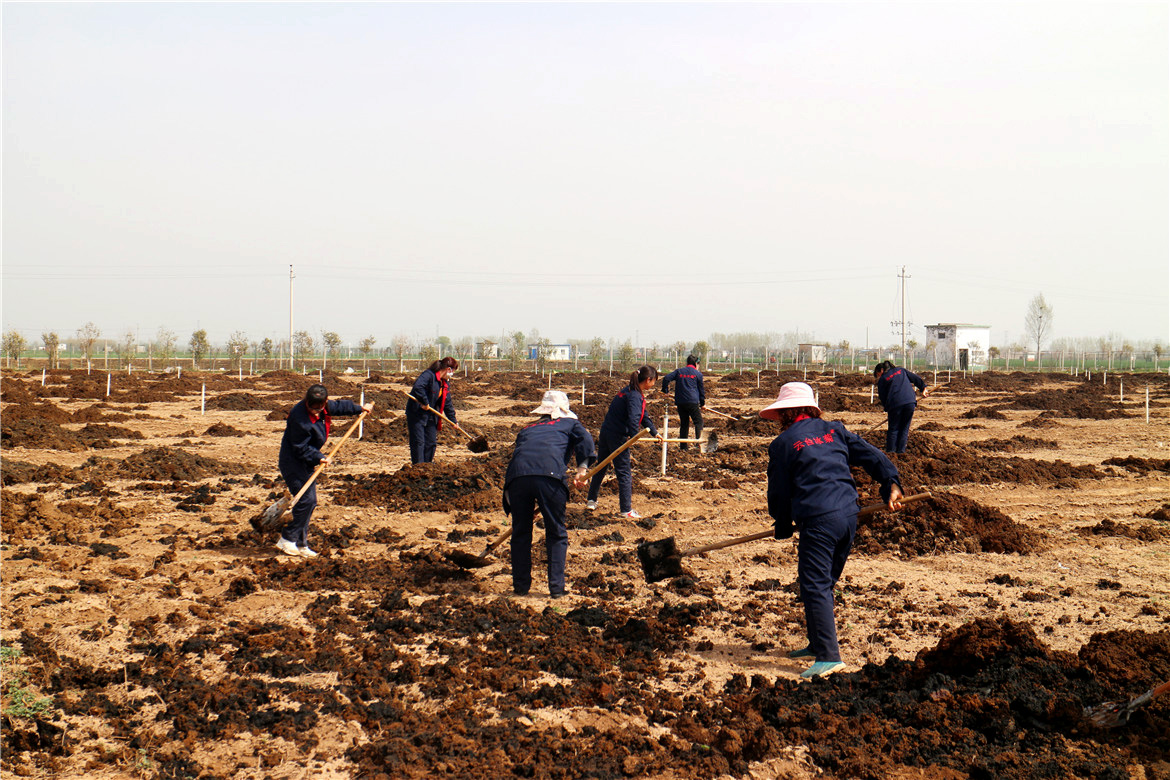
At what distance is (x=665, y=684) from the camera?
18.5ft

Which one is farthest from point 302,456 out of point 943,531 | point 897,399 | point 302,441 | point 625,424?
point 897,399

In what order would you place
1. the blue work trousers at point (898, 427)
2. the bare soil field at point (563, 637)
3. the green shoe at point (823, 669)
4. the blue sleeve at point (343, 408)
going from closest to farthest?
the bare soil field at point (563, 637), the green shoe at point (823, 669), the blue sleeve at point (343, 408), the blue work trousers at point (898, 427)

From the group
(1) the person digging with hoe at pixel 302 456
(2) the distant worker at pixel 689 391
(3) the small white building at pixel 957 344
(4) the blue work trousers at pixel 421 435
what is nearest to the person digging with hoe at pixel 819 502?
(1) the person digging with hoe at pixel 302 456

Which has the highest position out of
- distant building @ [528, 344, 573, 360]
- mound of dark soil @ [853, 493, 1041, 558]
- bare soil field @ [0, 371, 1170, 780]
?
distant building @ [528, 344, 573, 360]

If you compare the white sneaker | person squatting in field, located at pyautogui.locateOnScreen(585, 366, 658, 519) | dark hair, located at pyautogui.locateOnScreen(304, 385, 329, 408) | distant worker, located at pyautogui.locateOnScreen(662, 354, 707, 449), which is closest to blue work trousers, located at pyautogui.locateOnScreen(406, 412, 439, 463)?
person squatting in field, located at pyautogui.locateOnScreen(585, 366, 658, 519)

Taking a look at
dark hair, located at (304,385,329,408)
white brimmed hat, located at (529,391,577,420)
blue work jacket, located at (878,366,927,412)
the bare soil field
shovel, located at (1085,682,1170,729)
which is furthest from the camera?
blue work jacket, located at (878,366,927,412)

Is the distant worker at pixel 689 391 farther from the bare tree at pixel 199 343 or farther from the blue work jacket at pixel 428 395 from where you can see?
the bare tree at pixel 199 343

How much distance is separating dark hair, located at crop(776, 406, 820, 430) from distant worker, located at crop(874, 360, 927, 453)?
855 cm

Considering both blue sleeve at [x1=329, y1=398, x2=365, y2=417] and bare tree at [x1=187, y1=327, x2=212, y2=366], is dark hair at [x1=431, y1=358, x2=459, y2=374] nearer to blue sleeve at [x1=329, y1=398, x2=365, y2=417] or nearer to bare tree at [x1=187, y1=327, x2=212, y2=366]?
blue sleeve at [x1=329, y1=398, x2=365, y2=417]

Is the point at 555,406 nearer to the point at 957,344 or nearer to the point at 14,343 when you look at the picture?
the point at 14,343

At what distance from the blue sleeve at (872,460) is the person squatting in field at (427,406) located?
25.0 ft

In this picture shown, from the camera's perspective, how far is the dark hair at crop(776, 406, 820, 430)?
20.1ft

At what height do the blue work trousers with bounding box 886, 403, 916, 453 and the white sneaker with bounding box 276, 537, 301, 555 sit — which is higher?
the blue work trousers with bounding box 886, 403, 916, 453

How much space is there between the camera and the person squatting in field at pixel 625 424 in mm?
10469
